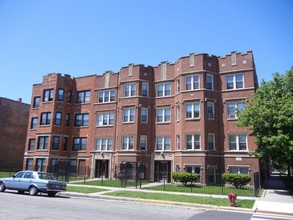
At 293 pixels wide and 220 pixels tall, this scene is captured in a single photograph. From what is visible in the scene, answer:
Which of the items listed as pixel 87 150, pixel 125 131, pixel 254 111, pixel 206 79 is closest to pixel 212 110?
pixel 206 79

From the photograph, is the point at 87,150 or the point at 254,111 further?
the point at 87,150

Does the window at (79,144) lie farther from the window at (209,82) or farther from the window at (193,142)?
the window at (209,82)

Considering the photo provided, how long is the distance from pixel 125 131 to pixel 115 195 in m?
14.0

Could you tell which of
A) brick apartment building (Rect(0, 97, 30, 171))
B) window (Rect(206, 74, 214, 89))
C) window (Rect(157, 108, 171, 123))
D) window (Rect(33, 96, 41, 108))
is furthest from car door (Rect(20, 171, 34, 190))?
brick apartment building (Rect(0, 97, 30, 171))

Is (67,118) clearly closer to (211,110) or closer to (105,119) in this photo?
(105,119)

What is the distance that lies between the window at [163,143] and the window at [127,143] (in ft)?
9.91

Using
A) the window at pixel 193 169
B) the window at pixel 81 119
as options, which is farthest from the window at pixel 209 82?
the window at pixel 81 119

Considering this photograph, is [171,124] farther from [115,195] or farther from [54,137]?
[54,137]

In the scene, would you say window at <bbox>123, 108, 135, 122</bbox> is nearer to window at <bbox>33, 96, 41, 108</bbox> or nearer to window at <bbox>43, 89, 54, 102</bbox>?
window at <bbox>43, 89, 54, 102</bbox>

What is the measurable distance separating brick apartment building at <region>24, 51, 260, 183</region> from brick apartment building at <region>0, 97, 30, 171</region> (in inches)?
290

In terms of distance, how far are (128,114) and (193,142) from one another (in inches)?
349

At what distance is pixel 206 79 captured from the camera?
29.1m

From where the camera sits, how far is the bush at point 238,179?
2339cm

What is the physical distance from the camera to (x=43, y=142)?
36.6 metres
